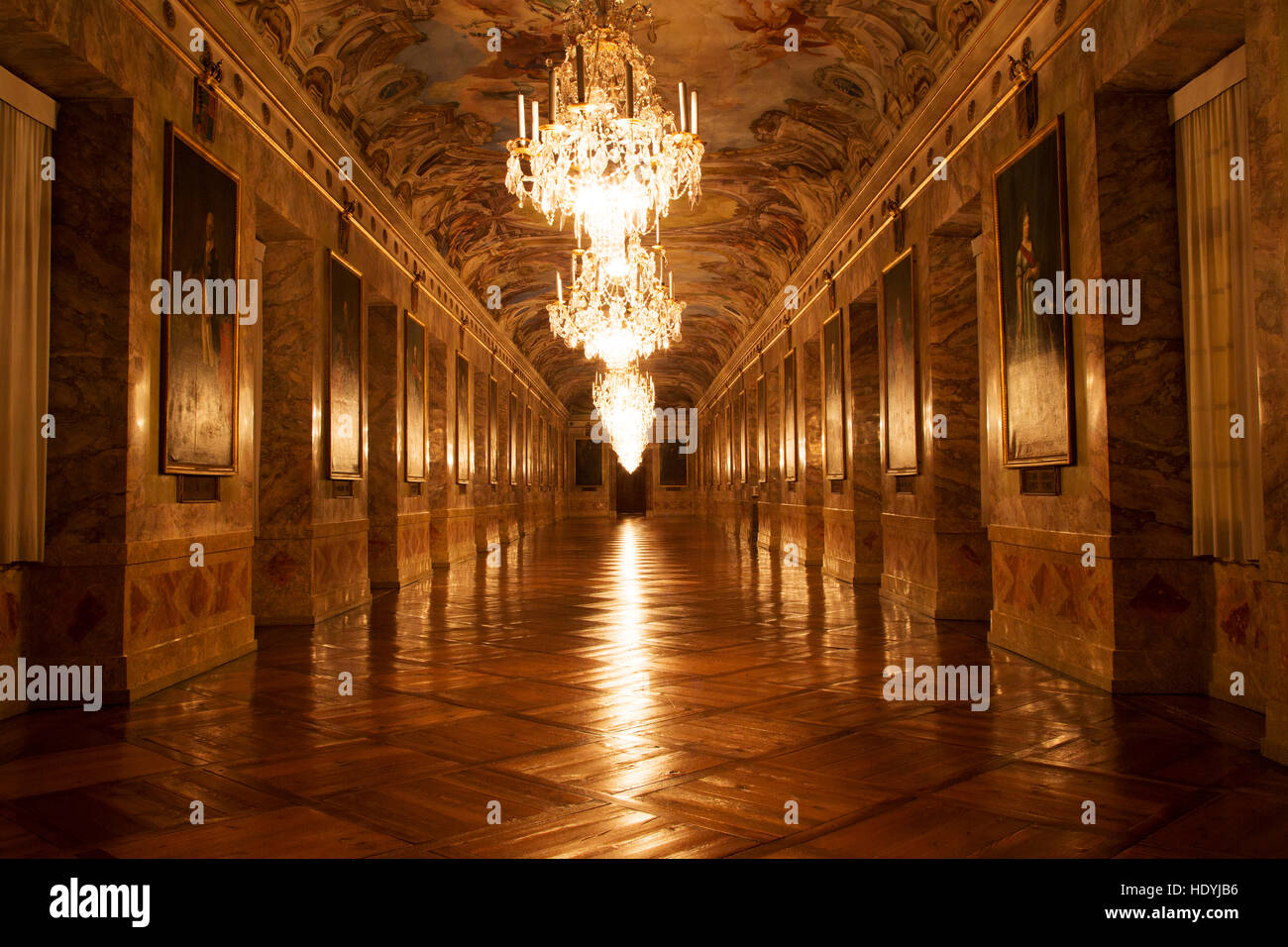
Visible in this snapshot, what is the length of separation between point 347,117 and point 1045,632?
25.2 ft

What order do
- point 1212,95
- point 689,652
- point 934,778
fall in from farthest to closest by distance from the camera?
point 689,652
point 1212,95
point 934,778

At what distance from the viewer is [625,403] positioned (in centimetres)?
1858

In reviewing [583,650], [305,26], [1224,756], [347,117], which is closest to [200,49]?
[305,26]

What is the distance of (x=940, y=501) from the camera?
793 cm

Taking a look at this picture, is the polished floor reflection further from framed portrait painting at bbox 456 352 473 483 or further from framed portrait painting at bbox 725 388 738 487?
framed portrait painting at bbox 725 388 738 487

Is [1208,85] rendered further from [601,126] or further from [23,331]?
[23,331]

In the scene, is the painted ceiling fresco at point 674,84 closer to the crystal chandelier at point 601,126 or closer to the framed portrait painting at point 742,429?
the crystal chandelier at point 601,126

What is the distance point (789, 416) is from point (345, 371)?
26.8 feet

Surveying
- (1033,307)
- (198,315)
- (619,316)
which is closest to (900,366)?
(1033,307)

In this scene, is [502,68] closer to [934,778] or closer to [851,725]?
[851,725]

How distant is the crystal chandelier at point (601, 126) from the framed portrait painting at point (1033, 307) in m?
2.43

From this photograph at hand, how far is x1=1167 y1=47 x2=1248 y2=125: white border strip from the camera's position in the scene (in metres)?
4.55

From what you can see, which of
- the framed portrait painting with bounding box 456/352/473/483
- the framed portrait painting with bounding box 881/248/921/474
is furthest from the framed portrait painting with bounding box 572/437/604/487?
the framed portrait painting with bounding box 881/248/921/474

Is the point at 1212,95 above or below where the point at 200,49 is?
below
